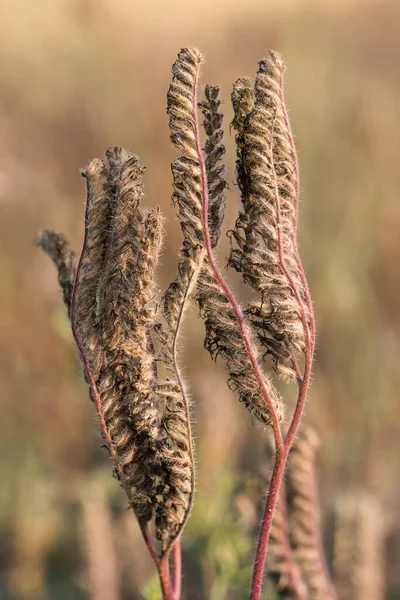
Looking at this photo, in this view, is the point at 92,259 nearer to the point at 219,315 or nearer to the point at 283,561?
the point at 219,315

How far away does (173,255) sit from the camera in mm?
7324

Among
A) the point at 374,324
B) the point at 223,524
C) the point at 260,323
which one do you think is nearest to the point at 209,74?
the point at 374,324

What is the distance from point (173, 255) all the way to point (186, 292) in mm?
6033

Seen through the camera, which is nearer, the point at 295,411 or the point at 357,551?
the point at 295,411

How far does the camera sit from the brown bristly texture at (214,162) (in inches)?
53.4

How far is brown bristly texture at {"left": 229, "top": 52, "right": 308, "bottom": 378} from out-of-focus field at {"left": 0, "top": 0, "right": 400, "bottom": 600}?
106cm

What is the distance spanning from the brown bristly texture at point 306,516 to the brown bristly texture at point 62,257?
34.0 inches

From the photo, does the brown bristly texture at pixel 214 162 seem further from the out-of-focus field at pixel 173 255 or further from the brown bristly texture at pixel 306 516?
→ the out-of-focus field at pixel 173 255

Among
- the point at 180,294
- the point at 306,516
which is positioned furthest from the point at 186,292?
the point at 306,516

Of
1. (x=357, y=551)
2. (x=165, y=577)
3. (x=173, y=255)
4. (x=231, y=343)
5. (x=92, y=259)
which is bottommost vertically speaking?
(x=165, y=577)

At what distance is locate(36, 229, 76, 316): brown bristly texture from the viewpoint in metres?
1.51

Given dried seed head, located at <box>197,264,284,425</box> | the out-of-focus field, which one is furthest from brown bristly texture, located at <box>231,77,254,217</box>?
the out-of-focus field

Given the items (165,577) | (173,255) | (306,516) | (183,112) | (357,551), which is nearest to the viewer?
(183,112)

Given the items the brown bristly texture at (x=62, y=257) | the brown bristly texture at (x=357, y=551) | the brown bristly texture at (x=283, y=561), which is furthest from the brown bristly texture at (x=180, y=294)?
the brown bristly texture at (x=357, y=551)
